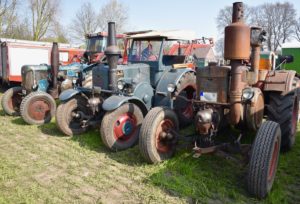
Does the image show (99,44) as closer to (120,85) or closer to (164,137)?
(120,85)

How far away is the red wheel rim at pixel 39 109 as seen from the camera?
6.62 m

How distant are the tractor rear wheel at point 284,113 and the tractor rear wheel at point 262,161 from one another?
1.22m

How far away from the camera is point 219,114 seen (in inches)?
164

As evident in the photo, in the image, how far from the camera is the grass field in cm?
344

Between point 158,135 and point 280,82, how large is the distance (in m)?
2.18

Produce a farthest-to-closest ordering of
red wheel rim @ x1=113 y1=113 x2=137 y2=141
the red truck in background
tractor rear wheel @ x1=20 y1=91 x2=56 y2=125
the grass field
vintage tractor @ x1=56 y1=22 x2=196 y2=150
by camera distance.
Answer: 1. the red truck in background
2. tractor rear wheel @ x1=20 y1=91 x2=56 y2=125
3. vintage tractor @ x1=56 y1=22 x2=196 y2=150
4. red wheel rim @ x1=113 y1=113 x2=137 y2=141
5. the grass field

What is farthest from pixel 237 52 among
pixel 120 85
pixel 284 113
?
pixel 120 85

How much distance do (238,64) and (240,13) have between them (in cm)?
66

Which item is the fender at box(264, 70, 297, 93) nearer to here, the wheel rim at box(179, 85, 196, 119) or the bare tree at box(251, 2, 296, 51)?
the wheel rim at box(179, 85, 196, 119)

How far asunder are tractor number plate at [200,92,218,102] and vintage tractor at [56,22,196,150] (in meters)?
0.96

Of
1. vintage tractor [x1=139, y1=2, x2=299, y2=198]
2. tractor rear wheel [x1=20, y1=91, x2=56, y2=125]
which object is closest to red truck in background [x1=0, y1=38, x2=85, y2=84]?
tractor rear wheel [x1=20, y1=91, x2=56, y2=125]

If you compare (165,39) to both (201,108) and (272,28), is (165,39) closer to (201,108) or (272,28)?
(201,108)

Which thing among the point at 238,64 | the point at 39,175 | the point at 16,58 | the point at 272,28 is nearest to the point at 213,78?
the point at 238,64

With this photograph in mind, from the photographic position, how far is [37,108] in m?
6.69
